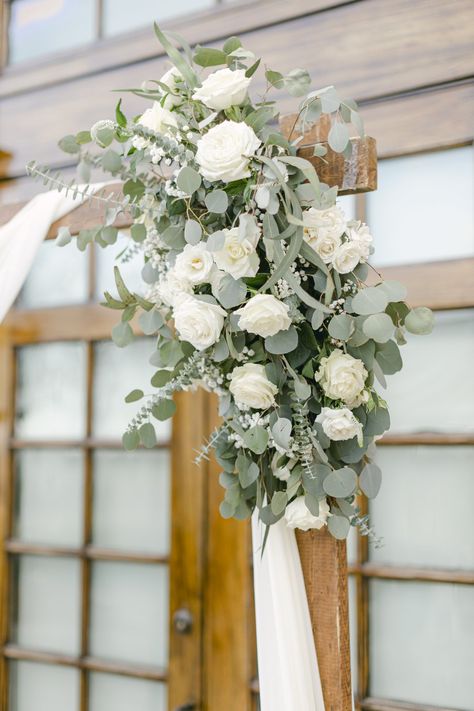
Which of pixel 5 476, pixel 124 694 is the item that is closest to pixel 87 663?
pixel 124 694

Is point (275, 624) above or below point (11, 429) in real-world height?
below

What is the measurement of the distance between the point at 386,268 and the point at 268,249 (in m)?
0.70

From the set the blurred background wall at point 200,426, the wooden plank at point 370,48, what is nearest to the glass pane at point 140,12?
the blurred background wall at point 200,426

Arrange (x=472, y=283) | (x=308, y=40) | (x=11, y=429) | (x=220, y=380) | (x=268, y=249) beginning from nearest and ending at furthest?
(x=268, y=249)
(x=220, y=380)
(x=472, y=283)
(x=308, y=40)
(x=11, y=429)

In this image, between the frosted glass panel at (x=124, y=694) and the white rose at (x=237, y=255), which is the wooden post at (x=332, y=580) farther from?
the frosted glass panel at (x=124, y=694)

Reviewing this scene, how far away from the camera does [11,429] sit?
8.34 feet

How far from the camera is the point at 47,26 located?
259 centimetres

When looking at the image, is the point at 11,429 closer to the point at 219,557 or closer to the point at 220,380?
the point at 219,557

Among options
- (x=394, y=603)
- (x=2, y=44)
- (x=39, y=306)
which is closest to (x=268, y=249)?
(x=394, y=603)

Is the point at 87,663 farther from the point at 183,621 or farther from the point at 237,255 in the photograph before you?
the point at 237,255

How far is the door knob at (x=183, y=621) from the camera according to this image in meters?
2.11

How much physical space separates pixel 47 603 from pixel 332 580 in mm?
1369

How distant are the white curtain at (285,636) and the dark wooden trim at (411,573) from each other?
512mm

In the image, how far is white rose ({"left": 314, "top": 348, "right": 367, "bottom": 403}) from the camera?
4.08 ft
